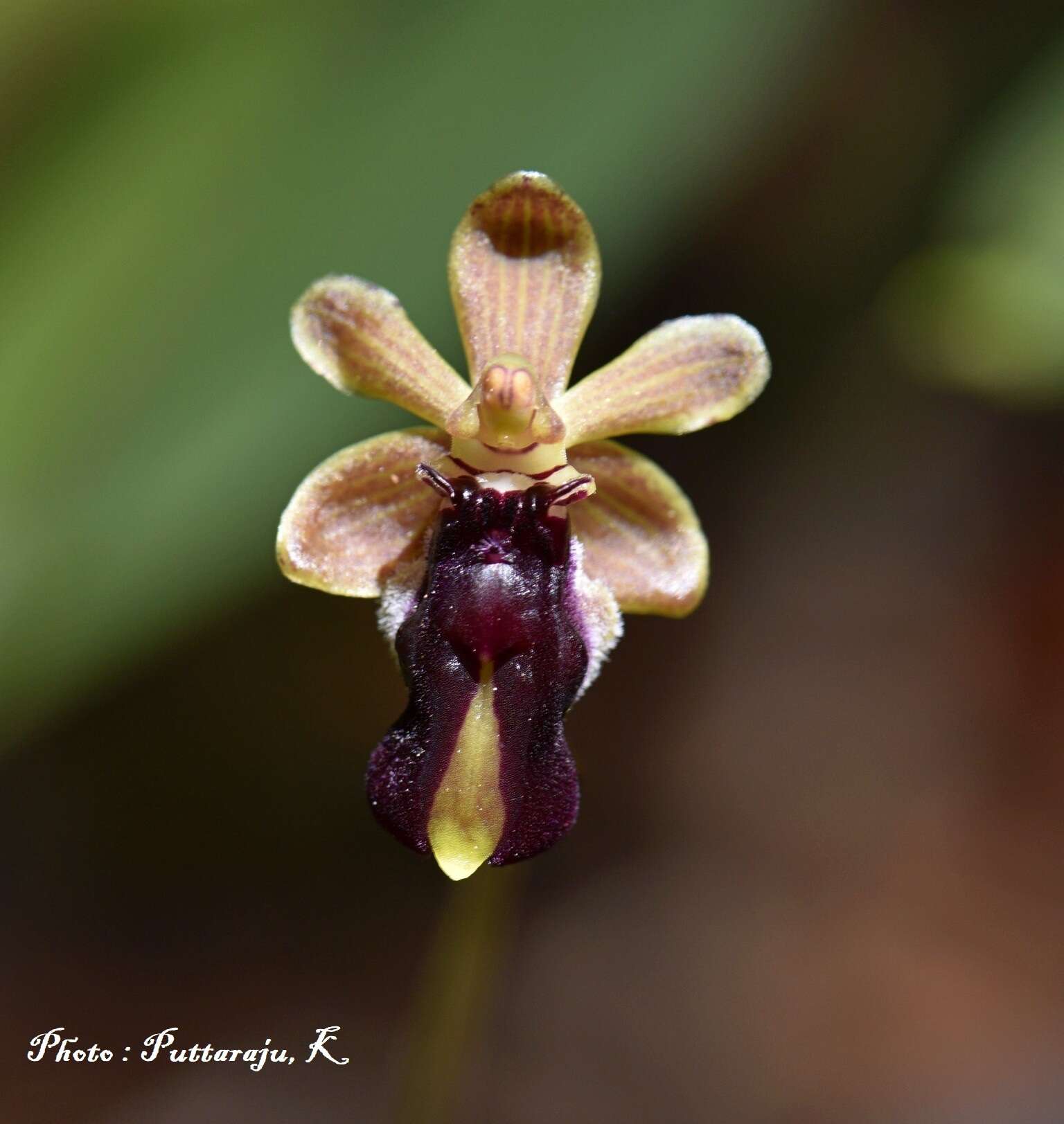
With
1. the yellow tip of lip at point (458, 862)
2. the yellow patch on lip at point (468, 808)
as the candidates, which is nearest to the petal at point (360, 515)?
the yellow patch on lip at point (468, 808)

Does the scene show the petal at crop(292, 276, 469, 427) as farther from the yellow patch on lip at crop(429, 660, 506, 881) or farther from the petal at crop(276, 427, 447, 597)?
the yellow patch on lip at crop(429, 660, 506, 881)

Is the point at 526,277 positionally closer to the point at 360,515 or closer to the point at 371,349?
the point at 371,349

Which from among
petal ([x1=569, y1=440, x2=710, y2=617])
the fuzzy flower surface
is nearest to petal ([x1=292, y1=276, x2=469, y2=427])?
the fuzzy flower surface

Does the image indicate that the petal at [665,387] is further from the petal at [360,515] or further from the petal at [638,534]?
the petal at [360,515]

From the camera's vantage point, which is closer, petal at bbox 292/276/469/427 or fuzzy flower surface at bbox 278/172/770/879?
fuzzy flower surface at bbox 278/172/770/879

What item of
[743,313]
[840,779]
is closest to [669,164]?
[743,313]

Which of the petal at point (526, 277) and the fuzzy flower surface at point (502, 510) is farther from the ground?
the petal at point (526, 277)

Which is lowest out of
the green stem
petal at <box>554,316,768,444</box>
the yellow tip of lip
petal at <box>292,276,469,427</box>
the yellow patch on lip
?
the green stem
